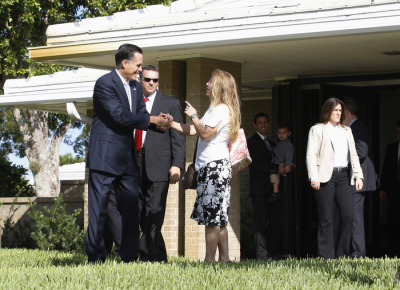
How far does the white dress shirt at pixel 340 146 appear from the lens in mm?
7312

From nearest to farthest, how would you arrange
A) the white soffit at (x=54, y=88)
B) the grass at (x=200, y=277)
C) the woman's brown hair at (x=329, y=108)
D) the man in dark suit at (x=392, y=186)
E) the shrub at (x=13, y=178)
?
1. the grass at (x=200, y=277)
2. the woman's brown hair at (x=329, y=108)
3. the man in dark suit at (x=392, y=186)
4. the white soffit at (x=54, y=88)
5. the shrub at (x=13, y=178)

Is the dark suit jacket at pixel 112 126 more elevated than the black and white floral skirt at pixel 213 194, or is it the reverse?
the dark suit jacket at pixel 112 126

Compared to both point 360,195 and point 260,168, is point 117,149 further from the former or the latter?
point 360,195

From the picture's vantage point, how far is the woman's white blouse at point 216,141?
5859 millimetres

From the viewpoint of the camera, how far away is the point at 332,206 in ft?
23.9

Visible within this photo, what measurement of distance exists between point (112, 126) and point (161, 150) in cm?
83

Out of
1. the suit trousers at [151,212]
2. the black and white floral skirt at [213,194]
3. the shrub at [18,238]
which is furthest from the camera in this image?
the shrub at [18,238]

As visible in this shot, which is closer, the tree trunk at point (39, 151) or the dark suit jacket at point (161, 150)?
Answer: the dark suit jacket at point (161, 150)

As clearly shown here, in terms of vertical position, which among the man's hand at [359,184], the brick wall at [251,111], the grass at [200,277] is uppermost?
the brick wall at [251,111]

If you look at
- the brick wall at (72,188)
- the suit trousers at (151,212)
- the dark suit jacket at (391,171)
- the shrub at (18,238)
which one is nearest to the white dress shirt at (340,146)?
the dark suit jacket at (391,171)

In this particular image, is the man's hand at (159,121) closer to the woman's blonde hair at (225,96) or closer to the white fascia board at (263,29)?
the woman's blonde hair at (225,96)

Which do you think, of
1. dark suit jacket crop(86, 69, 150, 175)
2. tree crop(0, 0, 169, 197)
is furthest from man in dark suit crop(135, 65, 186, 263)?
tree crop(0, 0, 169, 197)

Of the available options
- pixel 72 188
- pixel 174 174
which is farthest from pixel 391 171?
pixel 72 188

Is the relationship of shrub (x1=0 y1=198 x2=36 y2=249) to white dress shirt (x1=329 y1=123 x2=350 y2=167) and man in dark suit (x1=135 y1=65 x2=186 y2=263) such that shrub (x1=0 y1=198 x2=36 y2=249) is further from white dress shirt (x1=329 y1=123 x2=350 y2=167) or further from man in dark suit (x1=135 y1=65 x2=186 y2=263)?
white dress shirt (x1=329 y1=123 x2=350 y2=167)
